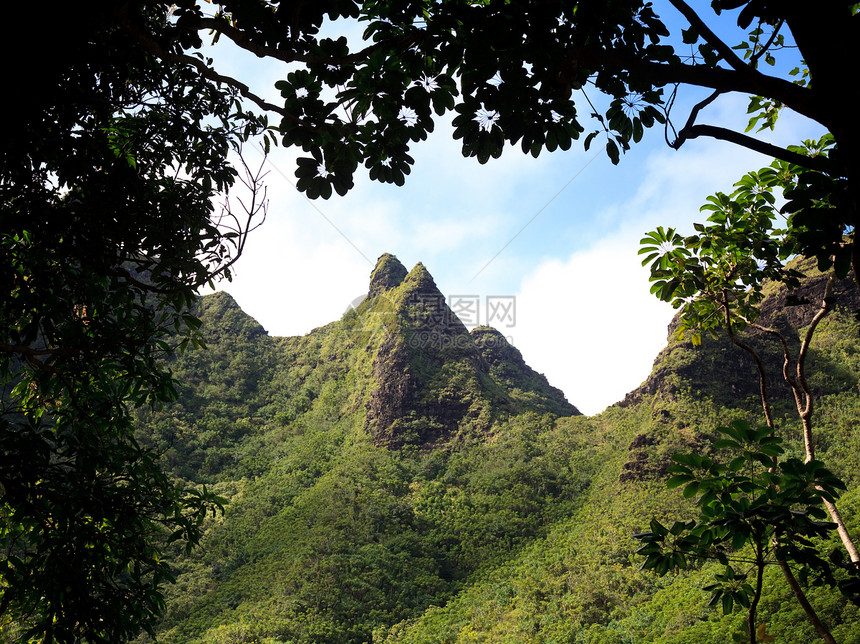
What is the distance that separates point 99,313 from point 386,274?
44.7 m

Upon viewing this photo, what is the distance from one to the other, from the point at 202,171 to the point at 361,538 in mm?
27212

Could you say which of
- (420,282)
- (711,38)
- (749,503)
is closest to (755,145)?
(711,38)

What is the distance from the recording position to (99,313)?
325cm

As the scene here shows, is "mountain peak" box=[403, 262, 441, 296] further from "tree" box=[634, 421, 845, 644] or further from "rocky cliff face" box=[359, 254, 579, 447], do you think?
"tree" box=[634, 421, 845, 644]

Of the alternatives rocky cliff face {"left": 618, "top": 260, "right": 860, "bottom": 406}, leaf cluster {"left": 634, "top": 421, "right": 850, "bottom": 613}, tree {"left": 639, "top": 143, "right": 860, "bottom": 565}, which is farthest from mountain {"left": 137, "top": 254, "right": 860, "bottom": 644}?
leaf cluster {"left": 634, "top": 421, "right": 850, "bottom": 613}

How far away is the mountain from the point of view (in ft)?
64.0

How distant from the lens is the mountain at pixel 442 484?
1952 centimetres

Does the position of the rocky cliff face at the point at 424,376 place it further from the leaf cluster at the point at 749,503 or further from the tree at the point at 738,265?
the leaf cluster at the point at 749,503

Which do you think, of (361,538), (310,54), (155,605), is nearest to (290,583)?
(361,538)

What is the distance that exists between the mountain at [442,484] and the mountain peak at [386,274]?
37cm

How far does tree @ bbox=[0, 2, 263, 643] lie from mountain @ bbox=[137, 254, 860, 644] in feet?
39.0

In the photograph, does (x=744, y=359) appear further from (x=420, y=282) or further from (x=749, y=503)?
(x=749, y=503)

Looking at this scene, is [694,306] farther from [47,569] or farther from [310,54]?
[47,569]

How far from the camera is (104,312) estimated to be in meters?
3.30
